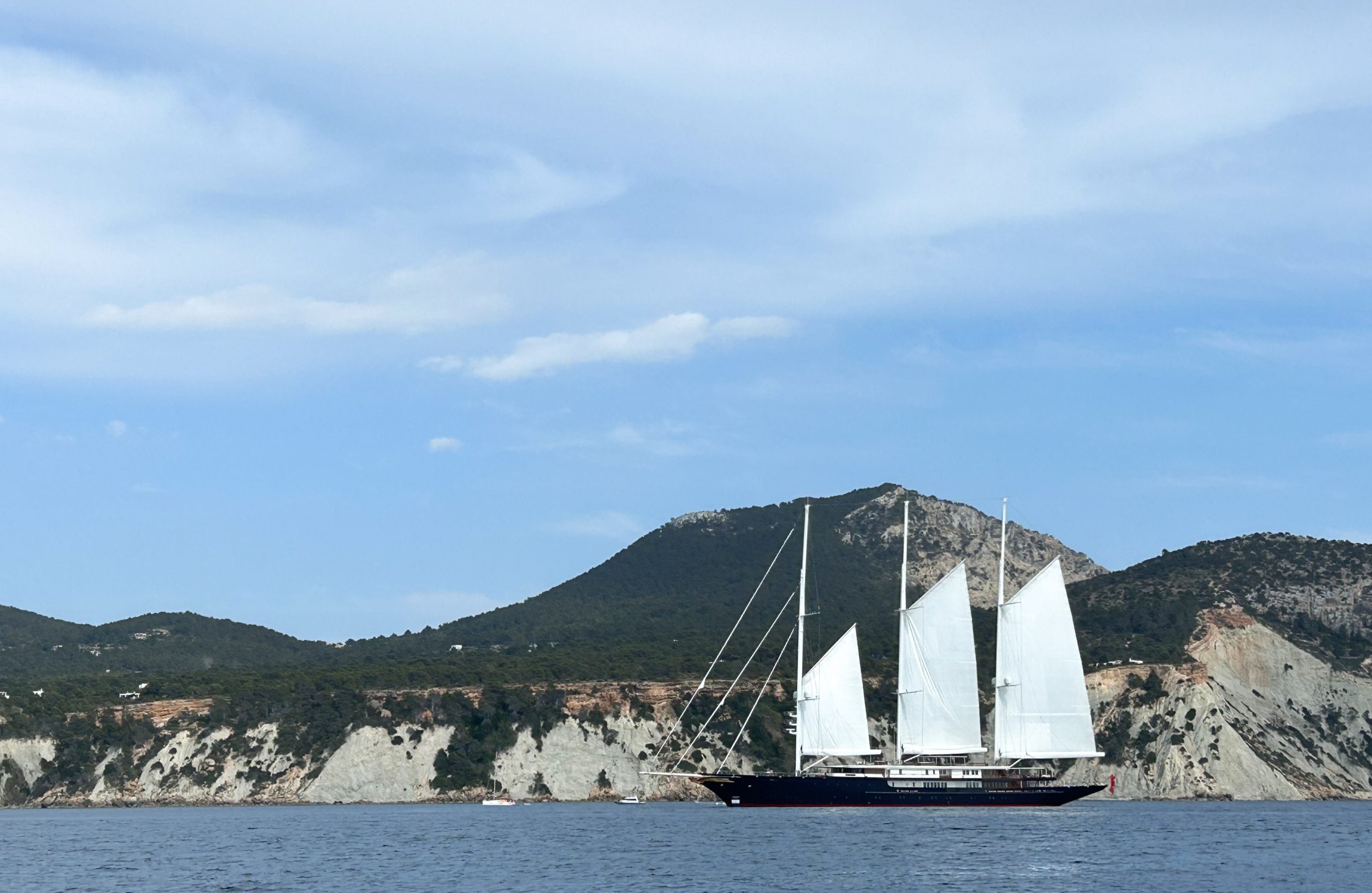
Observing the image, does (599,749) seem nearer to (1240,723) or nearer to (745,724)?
(745,724)

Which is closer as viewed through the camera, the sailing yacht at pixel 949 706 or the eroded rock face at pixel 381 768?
the sailing yacht at pixel 949 706

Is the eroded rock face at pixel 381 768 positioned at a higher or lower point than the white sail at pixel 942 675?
lower

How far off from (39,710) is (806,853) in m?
94.8

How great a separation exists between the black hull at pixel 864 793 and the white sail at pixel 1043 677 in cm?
341

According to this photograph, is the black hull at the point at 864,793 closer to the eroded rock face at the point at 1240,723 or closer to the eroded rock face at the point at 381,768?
the eroded rock face at the point at 1240,723

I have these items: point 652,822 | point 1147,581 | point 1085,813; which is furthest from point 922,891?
point 1147,581

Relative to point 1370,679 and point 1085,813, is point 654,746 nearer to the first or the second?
point 1085,813

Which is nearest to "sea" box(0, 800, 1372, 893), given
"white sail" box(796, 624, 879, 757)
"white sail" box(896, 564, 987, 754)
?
"white sail" box(796, 624, 879, 757)

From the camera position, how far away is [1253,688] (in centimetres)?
15738

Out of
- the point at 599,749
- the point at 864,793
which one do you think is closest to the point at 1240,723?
the point at 864,793

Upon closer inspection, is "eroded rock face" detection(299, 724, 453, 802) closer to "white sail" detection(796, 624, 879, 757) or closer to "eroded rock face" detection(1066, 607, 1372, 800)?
"white sail" detection(796, 624, 879, 757)

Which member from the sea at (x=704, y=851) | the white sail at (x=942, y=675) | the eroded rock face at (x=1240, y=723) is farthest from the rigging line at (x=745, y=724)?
the eroded rock face at (x=1240, y=723)

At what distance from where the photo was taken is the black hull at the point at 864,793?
109 metres

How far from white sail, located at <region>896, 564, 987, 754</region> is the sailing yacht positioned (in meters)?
0.08
